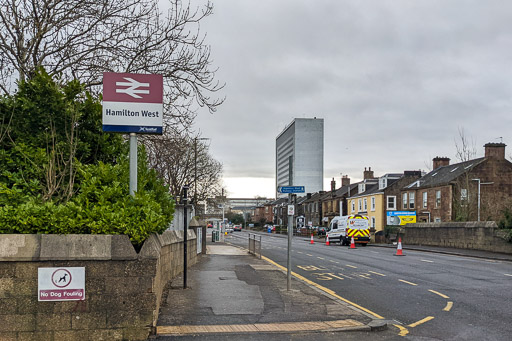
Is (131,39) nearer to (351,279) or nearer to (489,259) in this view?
(351,279)

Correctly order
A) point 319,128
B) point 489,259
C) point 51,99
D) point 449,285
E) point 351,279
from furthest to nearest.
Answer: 1. point 319,128
2. point 489,259
3. point 351,279
4. point 449,285
5. point 51,99

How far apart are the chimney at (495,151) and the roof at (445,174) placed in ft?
3.00

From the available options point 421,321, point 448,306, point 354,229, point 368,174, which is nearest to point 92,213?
point 421,321

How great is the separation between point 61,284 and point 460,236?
2953cm

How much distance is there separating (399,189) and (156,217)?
5299cm

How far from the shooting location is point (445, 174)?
160ft

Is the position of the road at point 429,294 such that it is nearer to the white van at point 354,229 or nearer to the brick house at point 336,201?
the white van at point 354,229

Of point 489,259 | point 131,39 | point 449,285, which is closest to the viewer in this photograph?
point 131,39

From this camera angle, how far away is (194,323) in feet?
25.8

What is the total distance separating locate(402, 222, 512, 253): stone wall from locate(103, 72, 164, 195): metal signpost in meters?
23.9

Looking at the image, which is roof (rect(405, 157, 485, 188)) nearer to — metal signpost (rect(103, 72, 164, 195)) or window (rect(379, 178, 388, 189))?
window (rect(379, 178, 388, 189))

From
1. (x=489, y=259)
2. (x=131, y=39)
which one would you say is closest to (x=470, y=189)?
(x=489, y=259)

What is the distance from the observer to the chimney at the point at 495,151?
1834 inches

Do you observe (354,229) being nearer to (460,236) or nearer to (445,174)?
(460,236)
